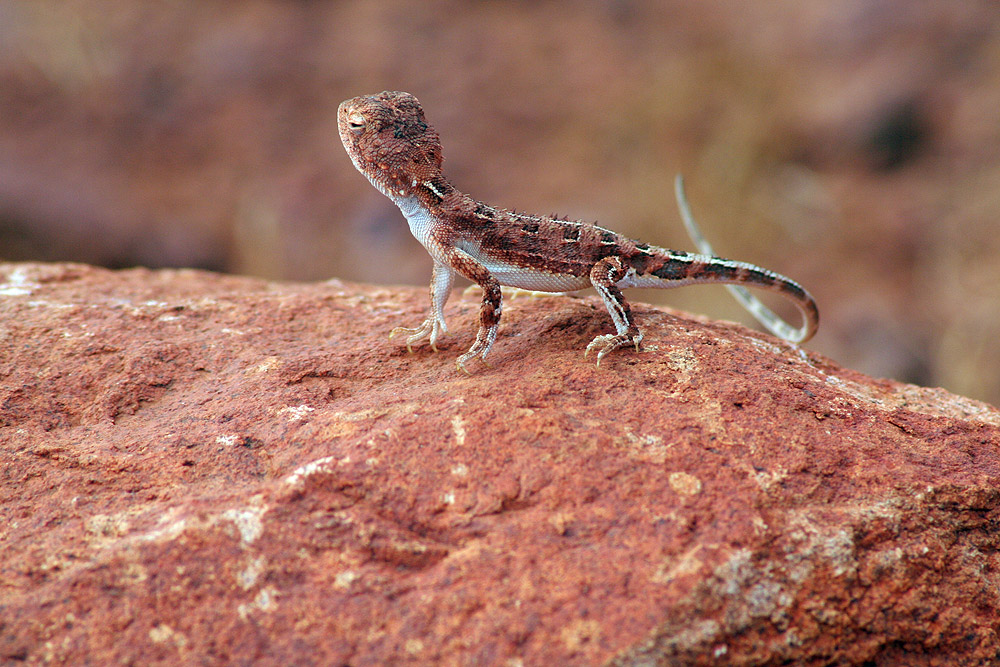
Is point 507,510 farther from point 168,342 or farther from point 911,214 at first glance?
point 911,214

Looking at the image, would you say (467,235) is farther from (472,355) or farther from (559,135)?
(559,135)

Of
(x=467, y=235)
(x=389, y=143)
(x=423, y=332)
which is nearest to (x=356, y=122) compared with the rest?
(x=389, y=143)

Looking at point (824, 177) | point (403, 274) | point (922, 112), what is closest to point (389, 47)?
point (403, 274)

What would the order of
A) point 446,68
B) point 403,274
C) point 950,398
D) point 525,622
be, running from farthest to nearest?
1. point 446,68
2. point 403,274
3. point 950,398
4. point 525,622

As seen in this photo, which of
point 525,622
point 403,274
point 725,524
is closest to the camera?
point 525,622

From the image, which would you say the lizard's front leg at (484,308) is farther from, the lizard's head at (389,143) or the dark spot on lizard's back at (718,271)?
the dark spot on lizard's back at (718,271)

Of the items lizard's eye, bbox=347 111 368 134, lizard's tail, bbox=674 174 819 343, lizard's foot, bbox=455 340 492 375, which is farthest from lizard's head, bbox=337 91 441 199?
lizard's tail, bbox=674 174 819 343

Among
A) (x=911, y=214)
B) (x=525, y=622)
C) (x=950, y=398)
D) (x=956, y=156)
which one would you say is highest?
(x=956, y=156)
